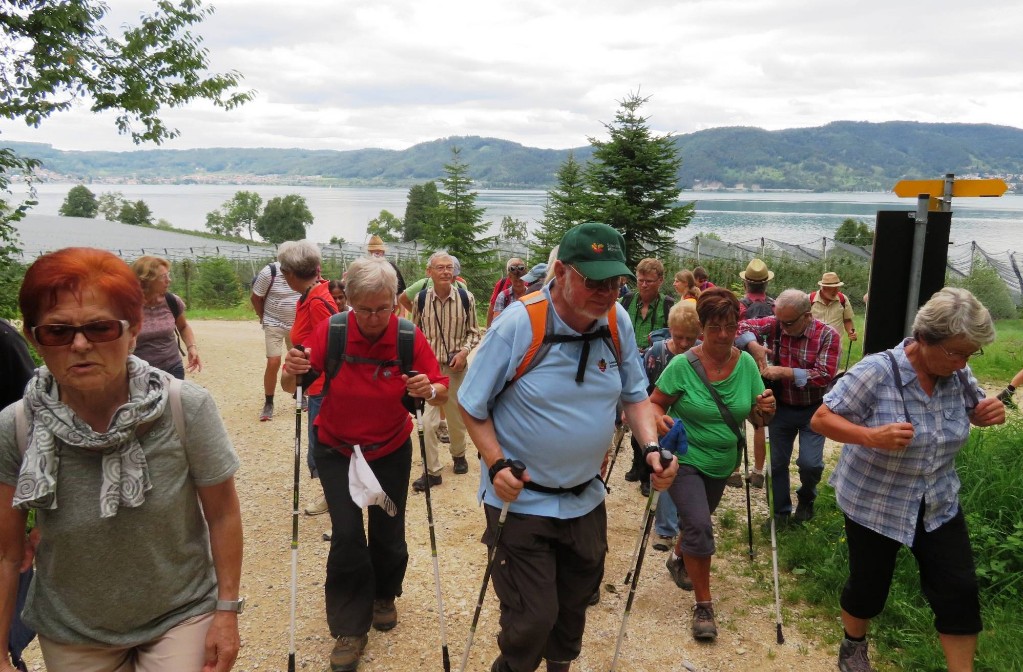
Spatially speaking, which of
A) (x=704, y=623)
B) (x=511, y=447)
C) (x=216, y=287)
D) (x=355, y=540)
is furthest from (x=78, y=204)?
(x=511, y=447)

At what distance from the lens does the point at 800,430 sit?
5805 mm

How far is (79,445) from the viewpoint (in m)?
Answer: 1.88

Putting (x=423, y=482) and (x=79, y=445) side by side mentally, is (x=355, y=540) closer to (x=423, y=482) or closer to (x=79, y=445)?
(x=79, y=445)

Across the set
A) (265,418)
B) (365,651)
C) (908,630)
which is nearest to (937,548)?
(908,630)

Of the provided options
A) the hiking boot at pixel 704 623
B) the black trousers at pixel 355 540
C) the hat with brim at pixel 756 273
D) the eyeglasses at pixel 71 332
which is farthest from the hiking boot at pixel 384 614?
the hat with brim at pixel 756 273

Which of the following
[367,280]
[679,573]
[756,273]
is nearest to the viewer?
[367,280]

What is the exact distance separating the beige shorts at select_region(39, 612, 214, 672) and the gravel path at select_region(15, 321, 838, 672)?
203cm

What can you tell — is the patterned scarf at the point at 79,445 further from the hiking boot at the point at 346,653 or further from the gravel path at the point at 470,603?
the gravel path at the point at 470,603

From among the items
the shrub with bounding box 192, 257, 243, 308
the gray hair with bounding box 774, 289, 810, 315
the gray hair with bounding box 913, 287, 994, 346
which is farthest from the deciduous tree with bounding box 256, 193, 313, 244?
the gray hair with bounding box 913, 287, 994, 346

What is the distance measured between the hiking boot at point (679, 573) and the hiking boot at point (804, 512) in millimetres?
1344

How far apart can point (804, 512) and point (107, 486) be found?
5417mm

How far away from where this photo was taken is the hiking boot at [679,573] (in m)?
4.91

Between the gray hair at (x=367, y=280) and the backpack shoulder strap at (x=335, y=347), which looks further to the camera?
the backpack shoulder strap at (x=335, y=347)

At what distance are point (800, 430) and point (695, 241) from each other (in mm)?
18884
